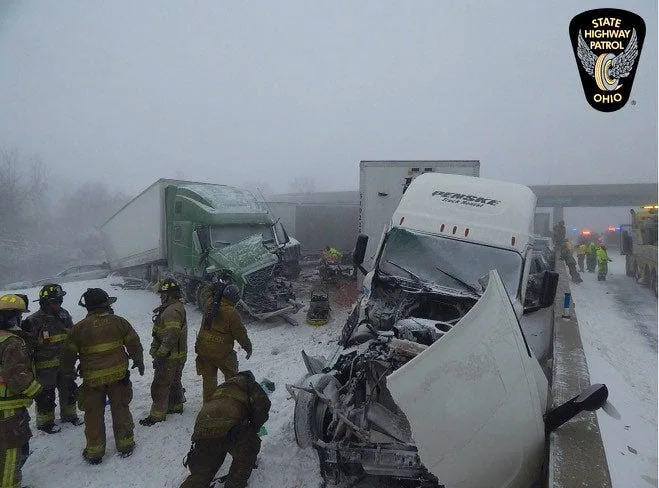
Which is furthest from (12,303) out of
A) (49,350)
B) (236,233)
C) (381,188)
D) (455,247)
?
(381,188)

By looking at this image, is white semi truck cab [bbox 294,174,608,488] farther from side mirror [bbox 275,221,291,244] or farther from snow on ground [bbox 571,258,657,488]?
side mirror [bbox 275,221,291,244]

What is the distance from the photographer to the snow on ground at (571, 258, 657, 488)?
4.30 metres

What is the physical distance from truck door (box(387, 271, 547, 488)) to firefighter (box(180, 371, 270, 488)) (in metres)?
1.63

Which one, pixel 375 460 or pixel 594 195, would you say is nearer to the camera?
pixel 375 460

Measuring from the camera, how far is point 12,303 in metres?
3.65

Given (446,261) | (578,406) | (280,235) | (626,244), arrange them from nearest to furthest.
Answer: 1. (578,406)
2. (446,261)
3. (280,235)
4. (626,244)

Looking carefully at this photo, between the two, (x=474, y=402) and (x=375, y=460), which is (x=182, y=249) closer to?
(x=375, y=460)

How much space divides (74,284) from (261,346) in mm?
8002

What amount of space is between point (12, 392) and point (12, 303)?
2.45 feet

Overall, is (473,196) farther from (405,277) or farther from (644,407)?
(644,407)

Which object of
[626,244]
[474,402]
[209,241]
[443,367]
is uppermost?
[443,367]

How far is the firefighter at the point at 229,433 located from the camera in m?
3.48

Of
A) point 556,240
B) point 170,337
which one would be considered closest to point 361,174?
point 170,337

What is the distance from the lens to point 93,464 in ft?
13.8
